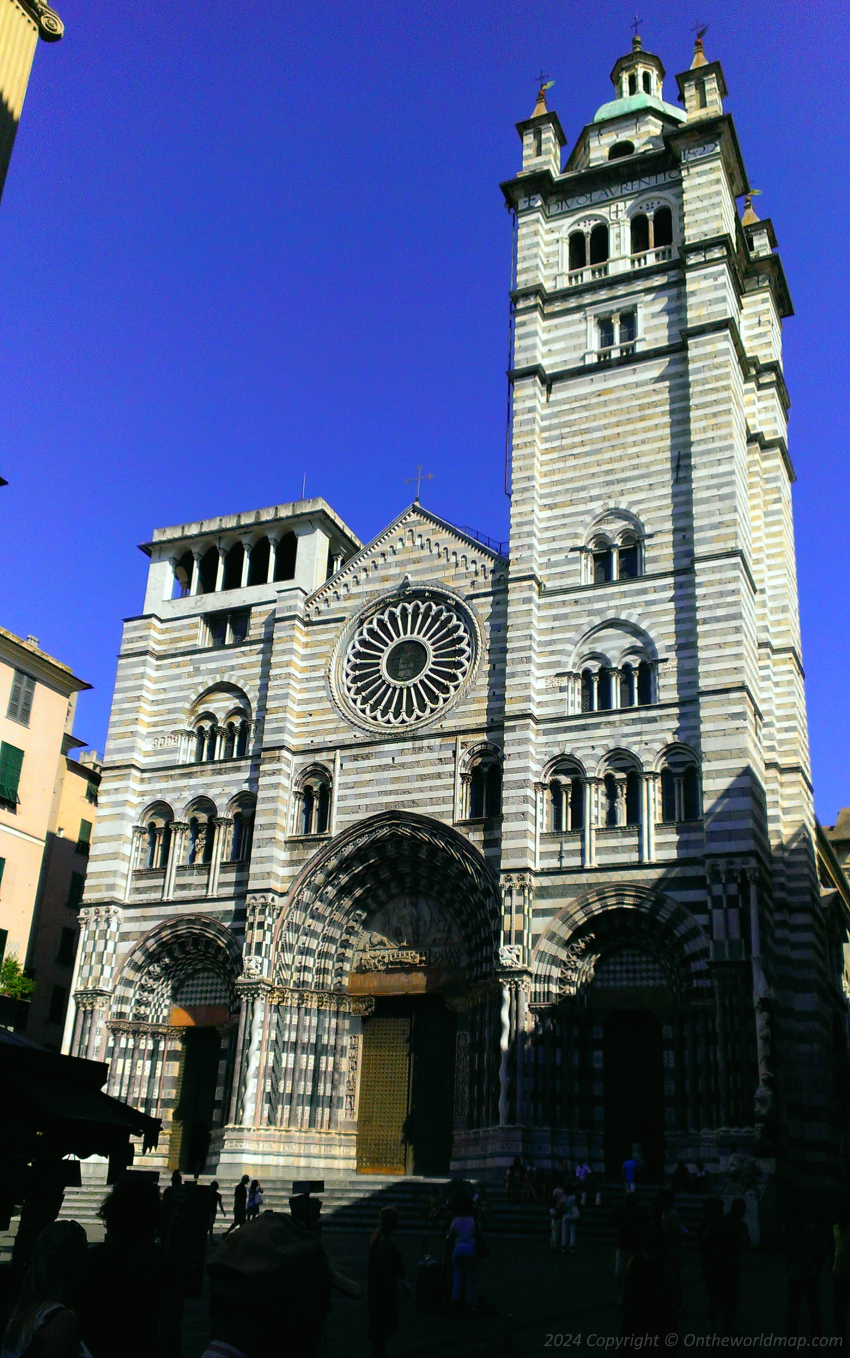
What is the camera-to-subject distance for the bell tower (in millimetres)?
26766

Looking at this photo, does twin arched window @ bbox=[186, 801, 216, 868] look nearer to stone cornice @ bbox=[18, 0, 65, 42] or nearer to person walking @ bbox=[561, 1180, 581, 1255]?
person walking @ bbox=[561, 1180, 581, 1255]

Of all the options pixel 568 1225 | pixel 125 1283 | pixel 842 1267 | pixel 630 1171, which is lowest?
pixel 568 1225

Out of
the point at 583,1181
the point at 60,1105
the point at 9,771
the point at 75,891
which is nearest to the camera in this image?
the point at 60,1105

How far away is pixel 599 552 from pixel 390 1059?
48.4ft

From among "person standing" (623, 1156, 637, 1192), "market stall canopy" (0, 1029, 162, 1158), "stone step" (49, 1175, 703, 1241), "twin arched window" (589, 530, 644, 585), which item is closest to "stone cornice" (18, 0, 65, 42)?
"market stall canopy" (0, 1029, 162, 1158)

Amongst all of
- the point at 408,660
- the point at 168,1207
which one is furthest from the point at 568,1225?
the point at 408,660

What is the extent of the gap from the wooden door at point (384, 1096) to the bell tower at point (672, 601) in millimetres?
5434

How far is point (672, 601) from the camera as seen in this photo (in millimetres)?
30406

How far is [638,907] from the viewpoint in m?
27.2

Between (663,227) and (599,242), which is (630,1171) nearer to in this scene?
(663,227)

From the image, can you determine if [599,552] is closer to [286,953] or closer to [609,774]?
[609,774]

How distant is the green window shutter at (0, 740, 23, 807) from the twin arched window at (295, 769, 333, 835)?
9.49 meters

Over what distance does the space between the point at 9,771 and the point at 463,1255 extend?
25.9 m

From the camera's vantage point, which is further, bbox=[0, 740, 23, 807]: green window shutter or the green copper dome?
the green copper dome
